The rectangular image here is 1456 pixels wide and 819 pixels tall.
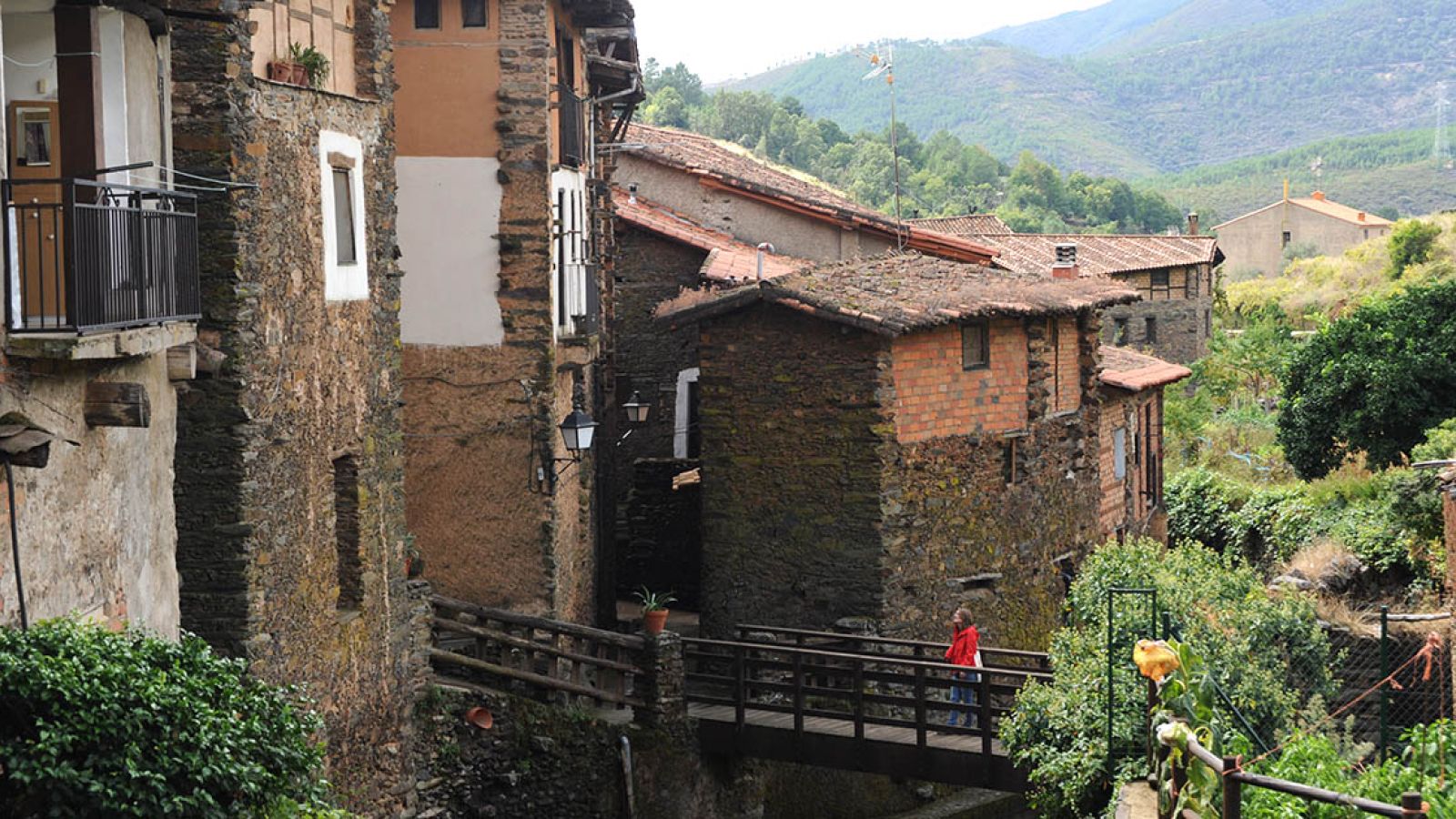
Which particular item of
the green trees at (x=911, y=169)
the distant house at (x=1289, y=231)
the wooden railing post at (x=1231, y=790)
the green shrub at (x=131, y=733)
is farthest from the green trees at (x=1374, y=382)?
the distant house at (x=1289, y=231)

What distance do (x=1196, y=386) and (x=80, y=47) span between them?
151ft

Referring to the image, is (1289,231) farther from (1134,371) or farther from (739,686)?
(739,686)

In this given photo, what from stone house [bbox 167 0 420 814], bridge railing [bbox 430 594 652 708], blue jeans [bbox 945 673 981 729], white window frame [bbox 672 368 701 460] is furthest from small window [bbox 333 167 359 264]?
white window frame [bbox 672 368 701 460]

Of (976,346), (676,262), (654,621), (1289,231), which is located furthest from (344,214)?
(1289,231)

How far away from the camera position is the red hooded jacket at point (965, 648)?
733 inches

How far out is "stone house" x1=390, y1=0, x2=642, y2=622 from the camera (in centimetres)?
1973

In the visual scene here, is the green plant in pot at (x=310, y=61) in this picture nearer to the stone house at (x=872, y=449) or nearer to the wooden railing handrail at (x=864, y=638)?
the wooden railing handrail at (x=864, y=638)

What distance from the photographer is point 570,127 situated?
69.7 feet

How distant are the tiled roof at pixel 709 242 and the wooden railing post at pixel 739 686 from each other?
25.8ft

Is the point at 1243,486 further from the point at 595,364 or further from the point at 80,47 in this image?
the point at 80,47

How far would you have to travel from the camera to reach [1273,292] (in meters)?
62.8

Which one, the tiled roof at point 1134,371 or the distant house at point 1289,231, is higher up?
the distant house at point 1289,231

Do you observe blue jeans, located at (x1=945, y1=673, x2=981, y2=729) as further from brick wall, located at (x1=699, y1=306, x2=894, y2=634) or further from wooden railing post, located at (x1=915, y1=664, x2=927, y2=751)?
brick wall, located at (x1=699, y1=306, x2=894, y2=634)

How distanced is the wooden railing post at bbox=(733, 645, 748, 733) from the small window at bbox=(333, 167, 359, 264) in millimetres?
6500
